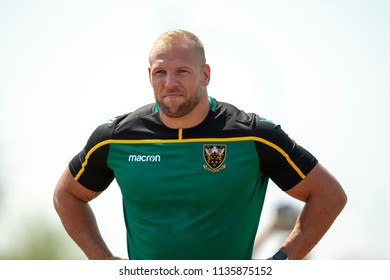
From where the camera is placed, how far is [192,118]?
7.48 metres

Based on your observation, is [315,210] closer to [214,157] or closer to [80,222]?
[214,157]

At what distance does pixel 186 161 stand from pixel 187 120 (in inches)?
16.3

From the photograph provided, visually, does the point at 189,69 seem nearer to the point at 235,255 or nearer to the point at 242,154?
the point at 242,154

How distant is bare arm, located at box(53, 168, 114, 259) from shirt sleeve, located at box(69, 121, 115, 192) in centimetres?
9

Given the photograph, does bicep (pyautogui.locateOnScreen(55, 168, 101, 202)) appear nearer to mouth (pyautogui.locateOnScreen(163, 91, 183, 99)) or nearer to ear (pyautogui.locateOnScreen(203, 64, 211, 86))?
mouth (pyautogui.locateOnScreen(163, 91, 183, 99))

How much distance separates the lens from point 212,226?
7203 millimetres

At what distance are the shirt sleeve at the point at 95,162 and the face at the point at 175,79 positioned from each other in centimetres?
76

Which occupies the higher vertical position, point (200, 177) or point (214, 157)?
point (214, 157)

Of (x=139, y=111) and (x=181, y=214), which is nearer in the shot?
(x=181, y=214)

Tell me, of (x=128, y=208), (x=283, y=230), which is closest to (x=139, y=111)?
(x=128, y=208)

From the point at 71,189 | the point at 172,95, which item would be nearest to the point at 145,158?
the point at 172,95

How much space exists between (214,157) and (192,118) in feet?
1.49
